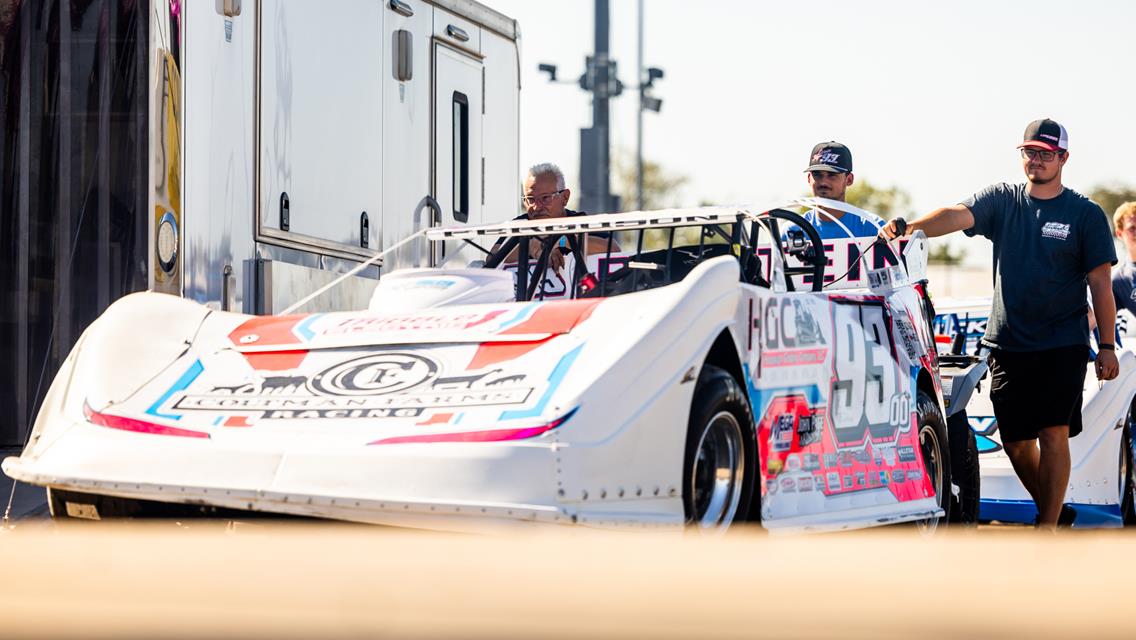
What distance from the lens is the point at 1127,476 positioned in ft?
30.1

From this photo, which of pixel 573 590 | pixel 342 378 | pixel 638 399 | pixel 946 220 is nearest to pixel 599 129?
pixel 946 220

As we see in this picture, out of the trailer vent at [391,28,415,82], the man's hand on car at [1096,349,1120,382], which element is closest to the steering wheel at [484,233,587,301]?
the man's hand on car at [1096,349,1120,382]

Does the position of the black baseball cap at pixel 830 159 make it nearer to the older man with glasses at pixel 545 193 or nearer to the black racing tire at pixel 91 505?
the older man with glasses at pixel 545 193

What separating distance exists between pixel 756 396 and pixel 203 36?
3290 mm

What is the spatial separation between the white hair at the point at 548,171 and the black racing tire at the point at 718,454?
3.48 metres

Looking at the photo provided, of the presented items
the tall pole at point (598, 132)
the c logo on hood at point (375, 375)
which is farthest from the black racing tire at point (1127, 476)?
the tall pole at point (598, 132)

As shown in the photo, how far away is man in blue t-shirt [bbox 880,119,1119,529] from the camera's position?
7562mm

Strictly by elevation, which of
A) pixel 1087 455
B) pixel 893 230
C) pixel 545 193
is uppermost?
pixel 545 193

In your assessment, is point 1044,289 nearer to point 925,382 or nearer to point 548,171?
point 925,382

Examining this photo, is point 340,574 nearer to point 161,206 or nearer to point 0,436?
point 161,206

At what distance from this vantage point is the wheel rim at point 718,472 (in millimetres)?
5105

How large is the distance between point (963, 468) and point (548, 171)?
2.56 meters

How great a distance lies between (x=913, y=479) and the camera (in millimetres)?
6754

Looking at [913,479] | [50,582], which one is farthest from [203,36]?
[50,582]
